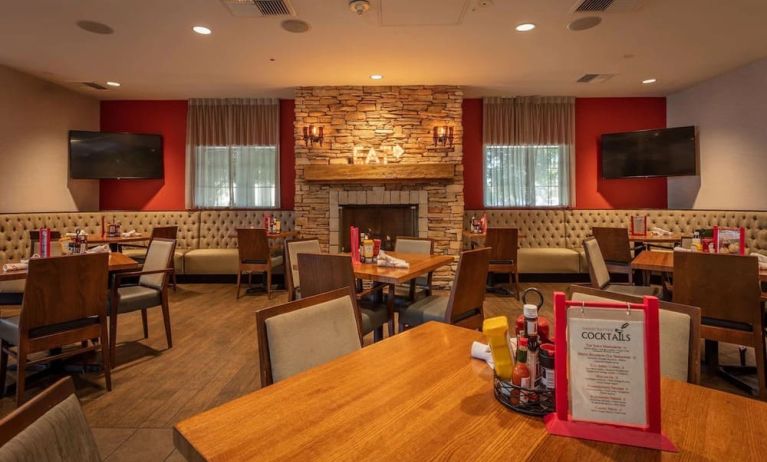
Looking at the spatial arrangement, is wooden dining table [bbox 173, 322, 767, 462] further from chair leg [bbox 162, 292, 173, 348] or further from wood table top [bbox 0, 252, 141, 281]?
chair leg [bbox 162, 292, 173, 348]

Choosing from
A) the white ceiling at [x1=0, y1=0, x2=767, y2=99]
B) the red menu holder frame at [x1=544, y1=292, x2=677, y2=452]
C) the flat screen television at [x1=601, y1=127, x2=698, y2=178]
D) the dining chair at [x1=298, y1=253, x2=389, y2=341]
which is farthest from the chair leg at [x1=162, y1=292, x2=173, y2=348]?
the flat screen television at [x1=601, y1=127, x2=698, y2=178]

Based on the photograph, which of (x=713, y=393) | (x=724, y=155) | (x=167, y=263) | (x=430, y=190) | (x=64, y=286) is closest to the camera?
(x=713, y=393)

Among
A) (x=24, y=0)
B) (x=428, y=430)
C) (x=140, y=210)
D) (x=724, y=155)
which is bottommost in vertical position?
(x=428, y=430)

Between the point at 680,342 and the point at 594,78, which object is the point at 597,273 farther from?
the point at 594,78

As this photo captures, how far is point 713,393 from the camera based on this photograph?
2.99ft

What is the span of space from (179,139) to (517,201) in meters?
5.50

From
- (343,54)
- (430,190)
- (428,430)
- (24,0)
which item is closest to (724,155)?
(430,190)

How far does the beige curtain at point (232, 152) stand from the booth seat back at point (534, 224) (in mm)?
3308

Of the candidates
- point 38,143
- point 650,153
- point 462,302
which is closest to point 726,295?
point 462,302

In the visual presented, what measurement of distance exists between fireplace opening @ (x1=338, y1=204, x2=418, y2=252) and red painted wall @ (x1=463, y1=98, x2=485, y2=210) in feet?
3.70

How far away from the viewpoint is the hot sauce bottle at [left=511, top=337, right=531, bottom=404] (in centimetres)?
84

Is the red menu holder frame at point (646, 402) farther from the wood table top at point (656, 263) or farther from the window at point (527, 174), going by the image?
the window at point (527, 174)

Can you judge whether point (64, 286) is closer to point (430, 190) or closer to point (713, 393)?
point (713, 393)

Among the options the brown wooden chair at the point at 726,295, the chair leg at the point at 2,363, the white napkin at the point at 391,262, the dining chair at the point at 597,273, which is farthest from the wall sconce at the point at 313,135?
the brown wooden chair at the point at 726,295
